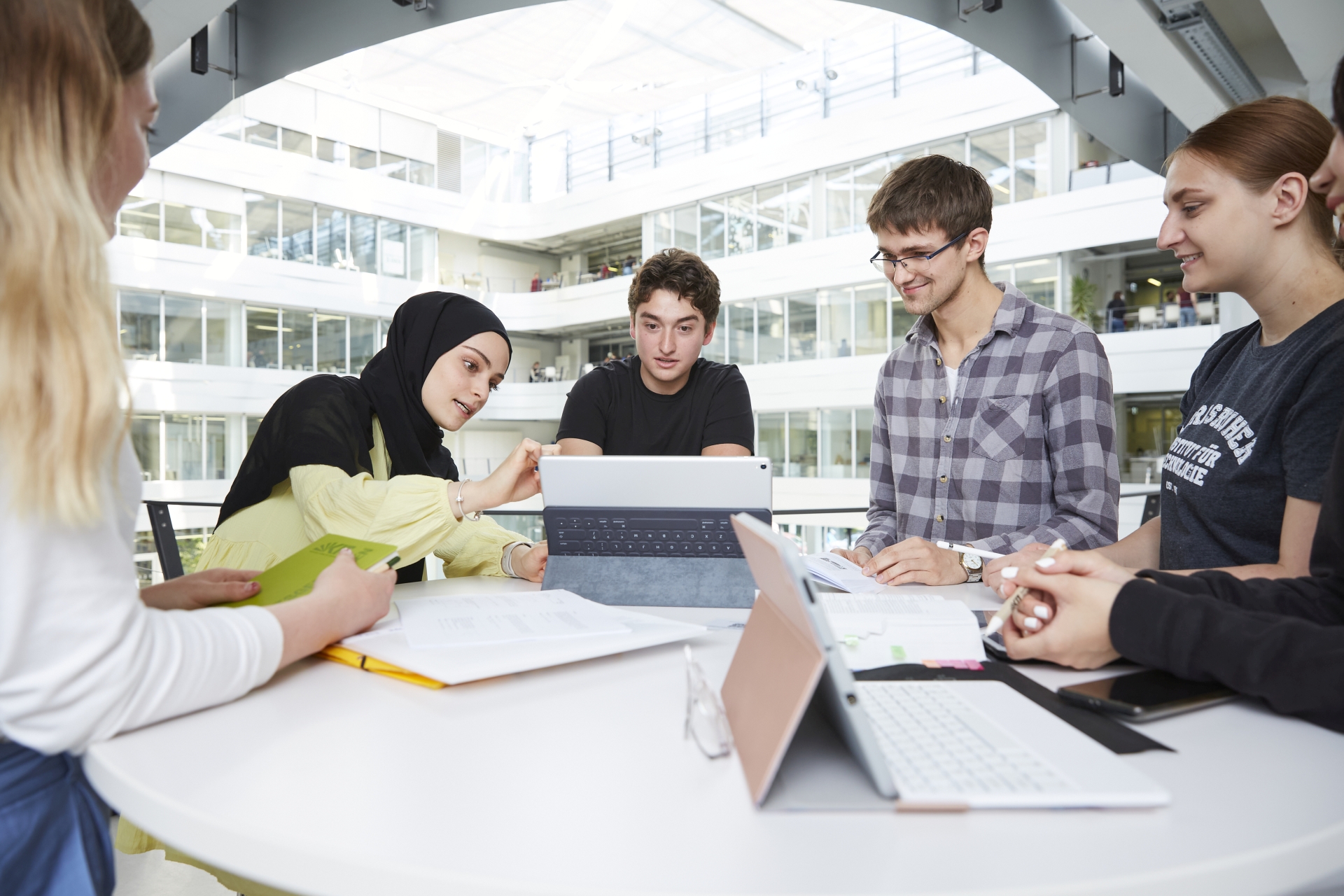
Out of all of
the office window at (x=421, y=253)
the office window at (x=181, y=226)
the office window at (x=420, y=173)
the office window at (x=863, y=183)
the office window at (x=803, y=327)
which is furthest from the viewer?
the office window at (x=420, y=173)

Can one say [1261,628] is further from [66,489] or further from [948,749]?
[66,489]

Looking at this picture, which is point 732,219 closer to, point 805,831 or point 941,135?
point 941,135

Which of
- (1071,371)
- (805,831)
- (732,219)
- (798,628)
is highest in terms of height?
(732,219)

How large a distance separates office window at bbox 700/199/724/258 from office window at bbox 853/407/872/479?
4.40 m

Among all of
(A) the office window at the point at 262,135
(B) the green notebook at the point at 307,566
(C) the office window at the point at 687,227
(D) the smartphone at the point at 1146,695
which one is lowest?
(D) the smartphone at the point at 1146,695

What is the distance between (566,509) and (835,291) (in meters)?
13.9

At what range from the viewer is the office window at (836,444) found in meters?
14.5

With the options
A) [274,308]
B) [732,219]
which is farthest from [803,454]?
[274,308]

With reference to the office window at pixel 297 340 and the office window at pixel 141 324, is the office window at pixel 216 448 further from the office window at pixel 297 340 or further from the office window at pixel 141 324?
the office window at pixel 297 340

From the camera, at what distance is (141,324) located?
14.2 meters

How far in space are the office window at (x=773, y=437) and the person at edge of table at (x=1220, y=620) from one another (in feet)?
46.5

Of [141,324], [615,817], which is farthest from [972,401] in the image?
[141,324]

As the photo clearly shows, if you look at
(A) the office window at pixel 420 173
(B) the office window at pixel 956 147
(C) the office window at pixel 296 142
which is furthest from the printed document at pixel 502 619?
(A) the office window at pixel 420 173

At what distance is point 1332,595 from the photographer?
3.46 ft
